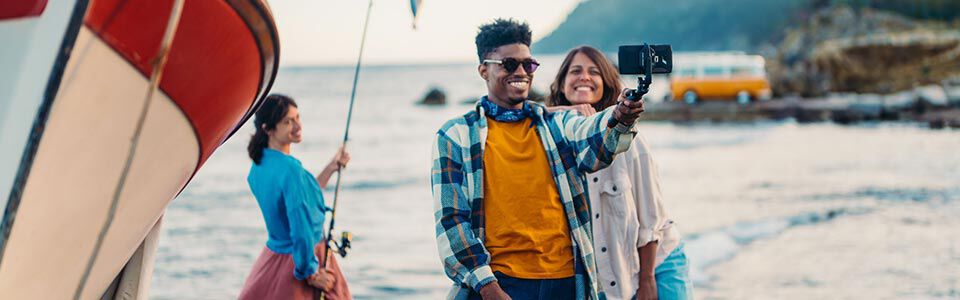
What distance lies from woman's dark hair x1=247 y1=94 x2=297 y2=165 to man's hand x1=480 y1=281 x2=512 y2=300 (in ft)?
5.50

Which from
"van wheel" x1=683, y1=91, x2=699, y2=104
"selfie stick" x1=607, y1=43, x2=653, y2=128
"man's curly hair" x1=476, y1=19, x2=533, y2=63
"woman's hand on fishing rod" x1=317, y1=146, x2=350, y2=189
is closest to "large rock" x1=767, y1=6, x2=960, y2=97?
"van wheel" x1=683, y1=91, x2=699, y2=104

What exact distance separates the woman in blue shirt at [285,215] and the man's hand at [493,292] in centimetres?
130

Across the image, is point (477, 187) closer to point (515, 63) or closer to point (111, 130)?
point (515, 63)

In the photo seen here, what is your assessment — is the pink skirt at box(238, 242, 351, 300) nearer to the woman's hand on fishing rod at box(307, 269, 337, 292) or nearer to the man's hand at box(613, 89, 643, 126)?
the woman's hand on fishing rod at box(307, 269, 337, 292)

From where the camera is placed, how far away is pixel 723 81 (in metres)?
38.5

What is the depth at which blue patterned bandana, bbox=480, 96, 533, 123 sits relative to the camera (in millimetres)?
3697

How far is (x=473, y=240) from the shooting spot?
3.52 m

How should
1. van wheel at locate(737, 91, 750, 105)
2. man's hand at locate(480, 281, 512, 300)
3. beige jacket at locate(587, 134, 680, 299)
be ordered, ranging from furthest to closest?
van wheel at locate(737, 91, 750, 105) → beige jacket at locate(587, 134, 680, 299) → man's hand at locate(480, 281, 512, 300)

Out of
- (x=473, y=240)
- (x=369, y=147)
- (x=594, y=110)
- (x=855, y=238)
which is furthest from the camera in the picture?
(x=369, y=147)

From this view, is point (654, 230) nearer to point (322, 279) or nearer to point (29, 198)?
point (322, 279)

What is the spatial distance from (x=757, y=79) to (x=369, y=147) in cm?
1564

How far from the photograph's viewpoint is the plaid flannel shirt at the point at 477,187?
354 cm

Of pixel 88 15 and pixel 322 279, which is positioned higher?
pixel 88 15

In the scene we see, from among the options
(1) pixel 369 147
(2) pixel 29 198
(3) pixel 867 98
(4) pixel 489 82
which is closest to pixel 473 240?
(4) pixel 489 82
